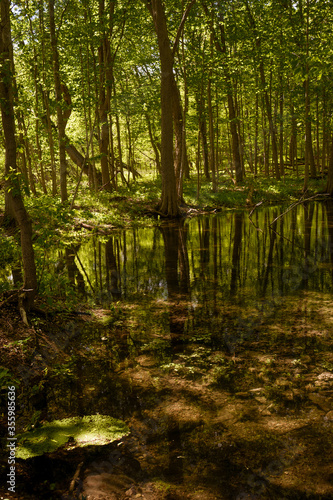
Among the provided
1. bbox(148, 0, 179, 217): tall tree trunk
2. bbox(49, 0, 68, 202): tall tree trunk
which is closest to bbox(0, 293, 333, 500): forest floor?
bbox(49, 0, 68, 202): tall tree trunk

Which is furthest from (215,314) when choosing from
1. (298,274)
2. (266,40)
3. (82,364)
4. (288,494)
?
(266,40)

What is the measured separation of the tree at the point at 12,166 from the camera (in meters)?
4.44

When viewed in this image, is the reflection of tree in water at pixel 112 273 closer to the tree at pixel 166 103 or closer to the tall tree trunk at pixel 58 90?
the tall tree trunk at pixel 58 90

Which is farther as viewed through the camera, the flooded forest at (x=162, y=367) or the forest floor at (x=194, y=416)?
the flooded forest at (x=162, y=367)

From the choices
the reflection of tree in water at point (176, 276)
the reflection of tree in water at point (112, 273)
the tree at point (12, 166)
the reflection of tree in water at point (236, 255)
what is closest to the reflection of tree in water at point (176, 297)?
the reflection of tree in water at point (176, 276)

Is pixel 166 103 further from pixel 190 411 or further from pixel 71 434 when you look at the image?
pixel 71 434

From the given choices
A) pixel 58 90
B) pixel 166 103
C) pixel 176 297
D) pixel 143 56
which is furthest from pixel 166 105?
pixel 176 297

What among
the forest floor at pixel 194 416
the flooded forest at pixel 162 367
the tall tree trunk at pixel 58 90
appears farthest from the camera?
the tall tree trunk at pixel 58 90

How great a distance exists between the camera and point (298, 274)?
800cm

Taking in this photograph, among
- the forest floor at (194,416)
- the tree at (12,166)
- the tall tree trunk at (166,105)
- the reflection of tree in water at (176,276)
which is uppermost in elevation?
the tall tree trunk at (166,105)

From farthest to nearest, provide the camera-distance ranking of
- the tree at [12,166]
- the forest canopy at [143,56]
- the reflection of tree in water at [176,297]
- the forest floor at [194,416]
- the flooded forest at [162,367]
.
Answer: the forest canopy at [143,56] → the tree at [12,166] → the reflection of tree in water at [176,297] → the flooded forest at [162,367] → the forest floor at [194,416]

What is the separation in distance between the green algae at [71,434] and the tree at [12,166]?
187cm

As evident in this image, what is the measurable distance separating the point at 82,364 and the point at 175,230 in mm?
11061

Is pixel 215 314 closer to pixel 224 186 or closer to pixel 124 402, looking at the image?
pixel 124 402
